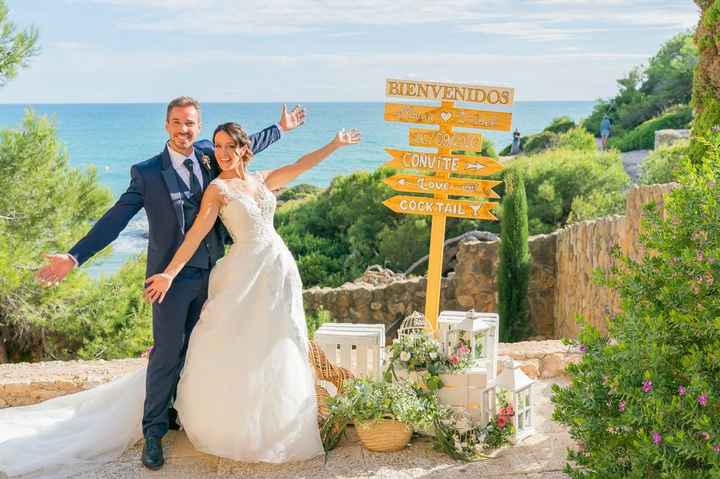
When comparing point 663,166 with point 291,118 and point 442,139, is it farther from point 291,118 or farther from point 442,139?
point 291,118

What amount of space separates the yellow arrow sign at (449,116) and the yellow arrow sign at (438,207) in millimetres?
465

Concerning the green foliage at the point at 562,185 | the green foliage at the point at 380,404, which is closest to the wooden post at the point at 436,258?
the green foliage at the point at 380,404

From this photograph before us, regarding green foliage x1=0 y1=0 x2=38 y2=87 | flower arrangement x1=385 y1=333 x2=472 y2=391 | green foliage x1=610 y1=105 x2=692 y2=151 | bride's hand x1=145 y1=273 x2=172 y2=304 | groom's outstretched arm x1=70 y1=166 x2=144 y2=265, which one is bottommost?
flower arrangement x1=385 y1=333 x2=472 y2=391

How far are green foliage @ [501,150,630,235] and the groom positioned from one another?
12.5 m

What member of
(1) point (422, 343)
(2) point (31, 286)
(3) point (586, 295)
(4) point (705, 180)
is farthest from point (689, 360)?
(2) point (31, 286)

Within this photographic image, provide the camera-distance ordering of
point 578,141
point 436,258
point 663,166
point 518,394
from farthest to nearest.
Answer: point 578,141, point 663,166, point 436,258, point 518,394

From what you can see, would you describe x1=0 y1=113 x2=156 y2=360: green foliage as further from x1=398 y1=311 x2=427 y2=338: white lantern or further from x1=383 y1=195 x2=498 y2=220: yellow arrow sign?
x1=398 y1=311 x2=427 y2=338: white lantern

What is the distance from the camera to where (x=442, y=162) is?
5074mm

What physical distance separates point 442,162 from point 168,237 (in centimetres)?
184

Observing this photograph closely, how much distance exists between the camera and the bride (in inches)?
156

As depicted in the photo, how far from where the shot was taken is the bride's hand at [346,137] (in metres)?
4.51

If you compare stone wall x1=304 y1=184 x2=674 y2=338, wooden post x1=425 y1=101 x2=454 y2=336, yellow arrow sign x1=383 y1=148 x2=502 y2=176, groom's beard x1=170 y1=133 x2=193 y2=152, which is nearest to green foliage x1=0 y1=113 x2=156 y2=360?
stone wall x1=304 y1=184 x2=674 y2=338

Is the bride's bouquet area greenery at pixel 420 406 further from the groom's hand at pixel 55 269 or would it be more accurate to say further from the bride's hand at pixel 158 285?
the groom's hand at pixel 55 269

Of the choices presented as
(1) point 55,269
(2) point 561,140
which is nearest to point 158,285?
(1) point 55,269
